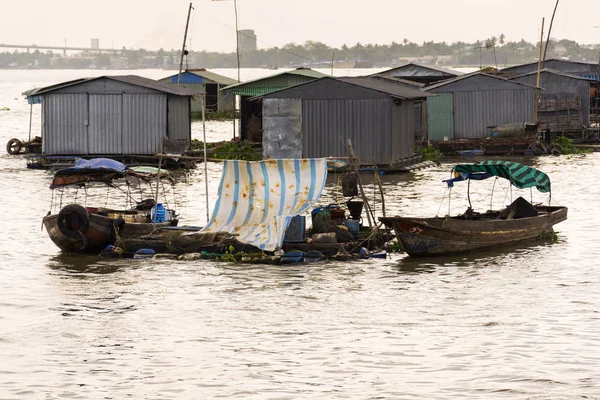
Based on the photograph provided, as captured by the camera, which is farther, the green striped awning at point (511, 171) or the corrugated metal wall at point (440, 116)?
the corrugated metal wall at point (440, 116)

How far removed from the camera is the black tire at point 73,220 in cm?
2072

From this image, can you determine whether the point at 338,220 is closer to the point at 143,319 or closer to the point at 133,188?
the point at 143,319

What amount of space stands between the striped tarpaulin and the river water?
0.76m

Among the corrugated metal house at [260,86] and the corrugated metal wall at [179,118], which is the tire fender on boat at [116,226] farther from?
the corrugated metal house at [260,86]

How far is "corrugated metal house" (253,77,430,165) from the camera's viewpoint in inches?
1342

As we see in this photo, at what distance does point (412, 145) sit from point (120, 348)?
78.2ft

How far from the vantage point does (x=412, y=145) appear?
3716 cm

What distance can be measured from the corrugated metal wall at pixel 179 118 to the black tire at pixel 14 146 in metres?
7.79

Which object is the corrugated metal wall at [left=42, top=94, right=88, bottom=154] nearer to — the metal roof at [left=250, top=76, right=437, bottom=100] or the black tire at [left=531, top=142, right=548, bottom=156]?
the metal roof at [left=250, top=76, right=437, bottom=100]

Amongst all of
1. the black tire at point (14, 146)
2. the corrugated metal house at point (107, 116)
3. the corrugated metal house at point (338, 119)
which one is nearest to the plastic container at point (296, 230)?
the corrugated metal house at point (338, 119)

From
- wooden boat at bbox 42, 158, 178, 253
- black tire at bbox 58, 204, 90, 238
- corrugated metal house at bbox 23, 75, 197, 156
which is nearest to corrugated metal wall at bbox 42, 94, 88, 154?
corrugated metal house at bbox 23, 75, 197, 156

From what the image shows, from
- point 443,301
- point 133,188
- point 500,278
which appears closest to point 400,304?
point 443,301

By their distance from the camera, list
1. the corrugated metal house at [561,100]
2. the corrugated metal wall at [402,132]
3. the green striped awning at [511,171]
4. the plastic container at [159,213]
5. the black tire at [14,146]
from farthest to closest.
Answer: the corrugated metal house at [561,100] → the black tire at [14,146] → the corrugated metal wall at [402,132] → the green striped awning at [511,171] → the plastic container at [159,213]

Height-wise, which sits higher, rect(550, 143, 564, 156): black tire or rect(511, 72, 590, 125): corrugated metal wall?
rect(511, 72, 590, 125): corrugated metal wall
